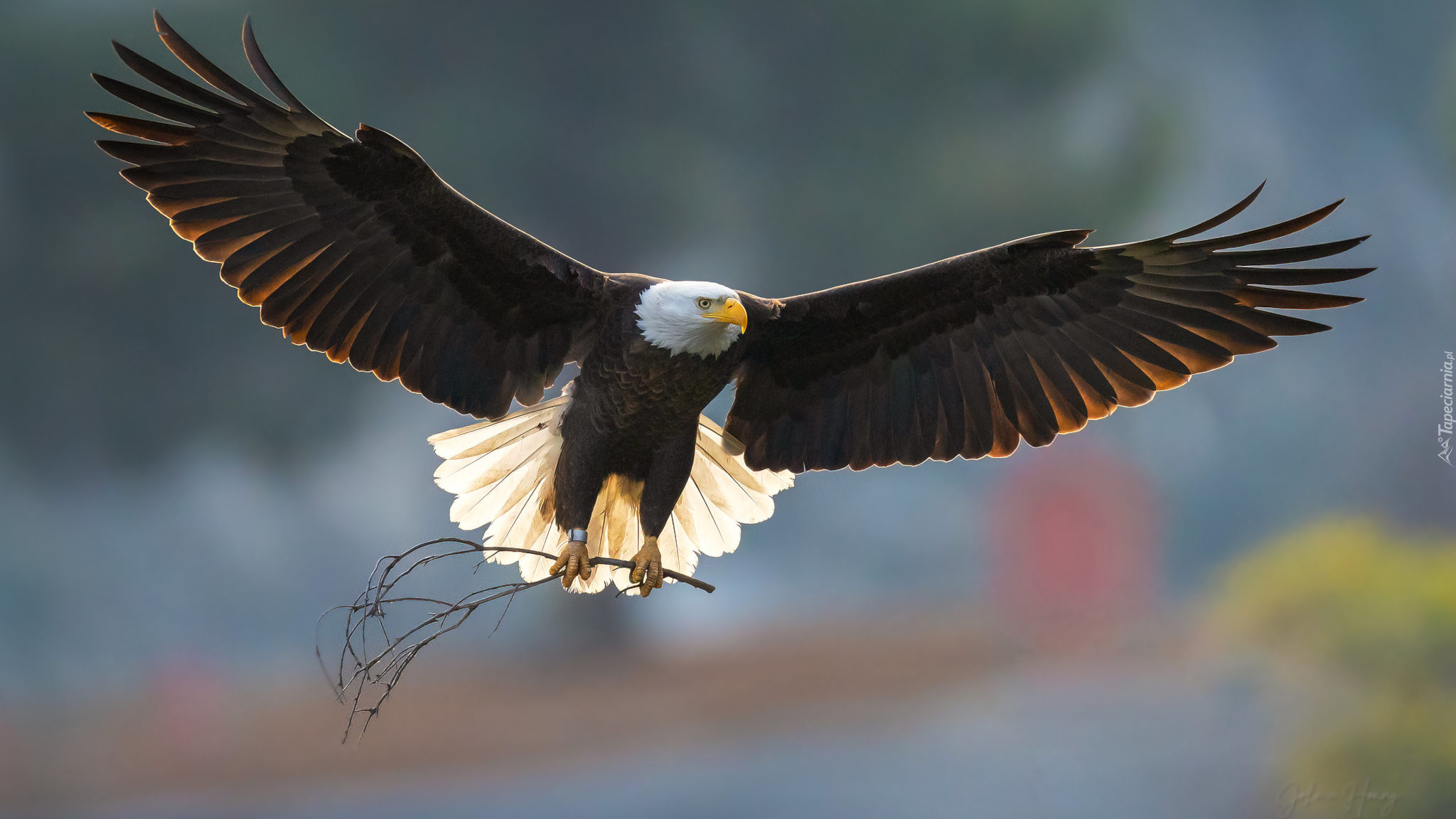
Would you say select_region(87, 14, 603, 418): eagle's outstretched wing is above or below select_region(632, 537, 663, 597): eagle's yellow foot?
above

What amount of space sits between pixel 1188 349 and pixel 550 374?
6.75 ft

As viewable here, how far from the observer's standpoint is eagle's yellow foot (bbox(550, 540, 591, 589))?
3457 millimetres

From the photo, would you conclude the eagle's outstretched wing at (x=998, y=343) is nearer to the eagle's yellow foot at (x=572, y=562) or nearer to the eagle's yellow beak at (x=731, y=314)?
the eagle's yellow beak at (x=731, y=314)

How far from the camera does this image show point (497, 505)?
3.89m

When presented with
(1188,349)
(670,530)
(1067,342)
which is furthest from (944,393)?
(670,530)

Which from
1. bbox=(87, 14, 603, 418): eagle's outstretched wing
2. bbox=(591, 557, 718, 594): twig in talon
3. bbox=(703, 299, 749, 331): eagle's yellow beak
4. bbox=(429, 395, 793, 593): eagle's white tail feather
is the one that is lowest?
bbox=(591, 557, 718, 594): twig in talon

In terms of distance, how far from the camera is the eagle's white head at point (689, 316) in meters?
3.14

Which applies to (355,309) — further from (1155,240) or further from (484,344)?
(1155,240)

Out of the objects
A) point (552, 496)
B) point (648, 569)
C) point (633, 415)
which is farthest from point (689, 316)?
point (552, 496)

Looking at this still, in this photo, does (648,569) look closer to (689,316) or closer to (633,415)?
(633,415)

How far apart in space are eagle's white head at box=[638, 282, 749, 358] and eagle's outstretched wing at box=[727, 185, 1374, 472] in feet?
1.08

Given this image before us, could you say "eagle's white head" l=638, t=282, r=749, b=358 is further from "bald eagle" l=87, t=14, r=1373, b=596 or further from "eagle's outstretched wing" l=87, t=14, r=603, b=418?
"eagle's outstretched wing" l=87, t=14, r=603, b=418

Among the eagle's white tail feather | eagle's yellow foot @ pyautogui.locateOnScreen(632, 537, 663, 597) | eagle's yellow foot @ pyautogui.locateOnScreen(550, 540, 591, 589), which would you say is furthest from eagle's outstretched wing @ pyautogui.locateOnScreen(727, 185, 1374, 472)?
eagle's yellow foot @ pyautogui.locateOnScreen(550, 540, 591, 589)

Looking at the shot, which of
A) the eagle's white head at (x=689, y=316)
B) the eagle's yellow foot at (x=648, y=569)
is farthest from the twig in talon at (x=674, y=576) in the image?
the eagle's white head at (x=689, y=316)
